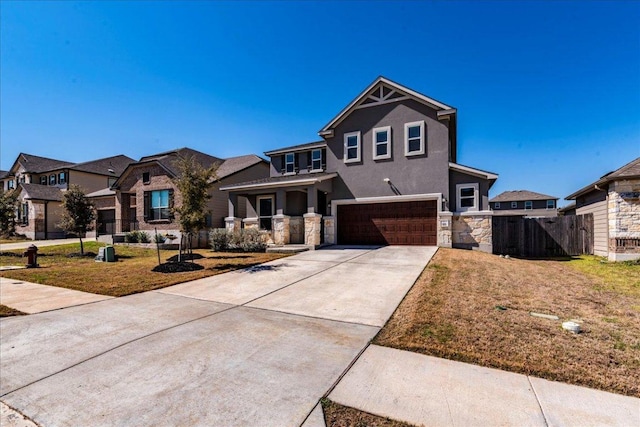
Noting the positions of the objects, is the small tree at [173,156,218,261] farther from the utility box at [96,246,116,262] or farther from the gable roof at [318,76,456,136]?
the gable roof at [318,76,456,136]

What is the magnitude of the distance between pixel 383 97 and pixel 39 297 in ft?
54.0

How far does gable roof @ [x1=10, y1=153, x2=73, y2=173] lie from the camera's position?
33.4 meters

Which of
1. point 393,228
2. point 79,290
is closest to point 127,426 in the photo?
point 79,290

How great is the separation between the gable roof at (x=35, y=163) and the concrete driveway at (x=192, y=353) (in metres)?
37.6

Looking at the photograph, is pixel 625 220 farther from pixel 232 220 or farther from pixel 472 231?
pixel 232 220

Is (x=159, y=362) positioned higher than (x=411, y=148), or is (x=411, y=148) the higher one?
(x=411, y=148)

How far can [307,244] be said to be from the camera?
15.3m

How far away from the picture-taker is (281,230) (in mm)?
15883

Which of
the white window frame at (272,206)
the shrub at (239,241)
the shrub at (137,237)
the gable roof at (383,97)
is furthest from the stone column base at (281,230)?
the shrub at (137,237)

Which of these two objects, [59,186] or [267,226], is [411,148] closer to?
[267,226]

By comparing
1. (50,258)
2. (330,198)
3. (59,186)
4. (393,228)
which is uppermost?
(59,186)

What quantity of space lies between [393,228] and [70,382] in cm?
1425

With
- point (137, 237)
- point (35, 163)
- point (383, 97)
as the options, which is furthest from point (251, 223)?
point (35, 163)

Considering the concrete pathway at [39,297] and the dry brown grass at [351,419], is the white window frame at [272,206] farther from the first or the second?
the dry brown grass at [351,419]
